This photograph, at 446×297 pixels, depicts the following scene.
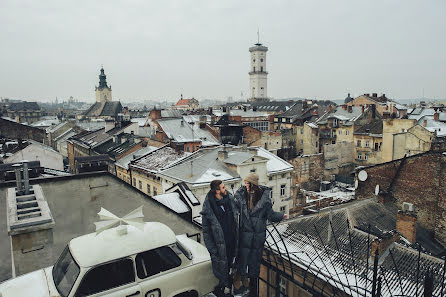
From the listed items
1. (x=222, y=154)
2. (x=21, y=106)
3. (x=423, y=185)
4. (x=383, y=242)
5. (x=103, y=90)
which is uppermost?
(x=103, y=90)

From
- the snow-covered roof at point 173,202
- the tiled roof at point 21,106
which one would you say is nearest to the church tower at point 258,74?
the tiled roof at point 21,106

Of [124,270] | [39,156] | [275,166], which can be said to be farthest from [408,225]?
[39,156]

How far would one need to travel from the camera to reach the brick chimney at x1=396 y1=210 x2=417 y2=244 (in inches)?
572

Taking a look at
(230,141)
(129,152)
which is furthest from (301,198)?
(129,152)

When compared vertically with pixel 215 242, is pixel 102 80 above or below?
above

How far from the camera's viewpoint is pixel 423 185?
1830 cm

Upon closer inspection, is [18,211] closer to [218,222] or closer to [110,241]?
[110,241]

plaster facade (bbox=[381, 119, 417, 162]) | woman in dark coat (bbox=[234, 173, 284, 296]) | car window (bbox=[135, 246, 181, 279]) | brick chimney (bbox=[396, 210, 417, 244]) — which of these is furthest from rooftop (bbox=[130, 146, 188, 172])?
woman in dark coat (bbox=[234, 173, 284, 296])

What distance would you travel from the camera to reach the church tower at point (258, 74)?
14150 centimetres

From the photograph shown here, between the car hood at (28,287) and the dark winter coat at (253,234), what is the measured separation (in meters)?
2.97

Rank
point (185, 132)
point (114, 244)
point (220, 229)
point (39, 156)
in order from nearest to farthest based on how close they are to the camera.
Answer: point (220, 229) < point (114, 244) < point (39, 156) < point (185, 132)

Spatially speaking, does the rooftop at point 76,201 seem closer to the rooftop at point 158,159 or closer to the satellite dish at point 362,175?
the satellite dish at point 362,175

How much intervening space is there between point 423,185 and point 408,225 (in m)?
4.84

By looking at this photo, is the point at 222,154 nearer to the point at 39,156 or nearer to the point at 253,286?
the point at 39,156
